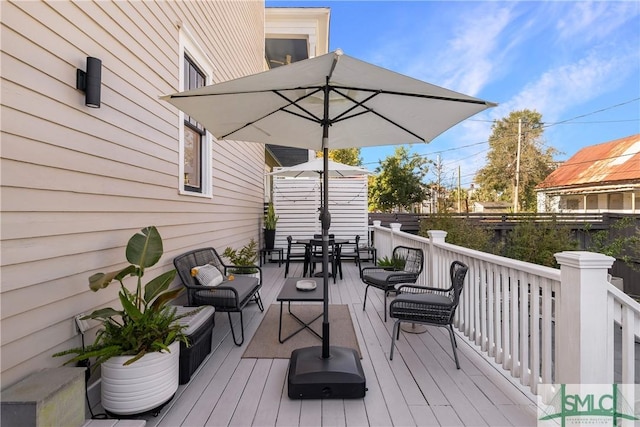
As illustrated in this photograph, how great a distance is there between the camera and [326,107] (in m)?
2.27

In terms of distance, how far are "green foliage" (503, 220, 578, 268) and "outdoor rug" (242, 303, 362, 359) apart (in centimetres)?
603

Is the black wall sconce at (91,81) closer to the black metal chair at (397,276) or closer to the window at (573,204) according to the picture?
the black metal chair at (397,276)

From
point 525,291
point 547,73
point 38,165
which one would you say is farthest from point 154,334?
point 547,73

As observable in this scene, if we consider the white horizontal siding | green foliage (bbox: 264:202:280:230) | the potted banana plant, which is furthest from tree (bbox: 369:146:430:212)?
the potted banana plant

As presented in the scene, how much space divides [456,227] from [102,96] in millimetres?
7290

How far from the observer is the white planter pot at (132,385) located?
1.88 meters

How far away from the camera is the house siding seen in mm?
1625

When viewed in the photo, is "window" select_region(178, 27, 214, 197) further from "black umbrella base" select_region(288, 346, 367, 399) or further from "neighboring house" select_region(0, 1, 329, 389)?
"black umbrella base" select_region(288, 346, 367, 399)

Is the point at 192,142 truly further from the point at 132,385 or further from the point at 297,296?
the point at 132,385

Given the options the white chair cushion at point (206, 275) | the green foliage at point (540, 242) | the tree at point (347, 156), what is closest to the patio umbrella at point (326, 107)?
the white chair cushion at point (206, 275)

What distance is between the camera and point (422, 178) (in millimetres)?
18531

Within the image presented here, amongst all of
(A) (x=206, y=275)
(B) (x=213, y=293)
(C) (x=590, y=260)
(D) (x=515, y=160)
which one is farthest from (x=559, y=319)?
(D) (x=515, y=160)

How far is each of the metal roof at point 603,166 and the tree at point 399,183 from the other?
9.06 m

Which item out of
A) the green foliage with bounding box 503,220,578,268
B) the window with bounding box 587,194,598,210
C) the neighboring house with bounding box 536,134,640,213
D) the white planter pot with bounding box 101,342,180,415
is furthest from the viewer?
the window with bounding box 587,194,598,210
